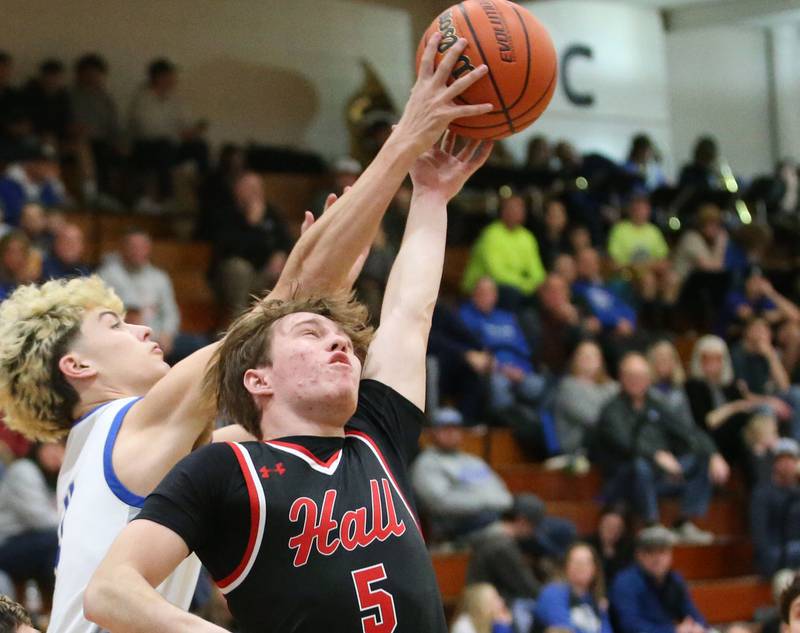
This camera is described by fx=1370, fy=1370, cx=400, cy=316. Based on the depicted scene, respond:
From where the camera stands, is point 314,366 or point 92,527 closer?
point 314,366

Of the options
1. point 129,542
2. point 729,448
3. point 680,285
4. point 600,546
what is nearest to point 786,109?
point 680,285

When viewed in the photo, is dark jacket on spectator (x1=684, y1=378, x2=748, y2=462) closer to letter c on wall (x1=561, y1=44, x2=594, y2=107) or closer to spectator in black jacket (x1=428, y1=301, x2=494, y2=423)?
spectator in black jacket (x1=428, y1=301, x2=494, y2=423)

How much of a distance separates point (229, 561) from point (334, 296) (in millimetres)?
689

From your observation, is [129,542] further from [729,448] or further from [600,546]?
[729,448]

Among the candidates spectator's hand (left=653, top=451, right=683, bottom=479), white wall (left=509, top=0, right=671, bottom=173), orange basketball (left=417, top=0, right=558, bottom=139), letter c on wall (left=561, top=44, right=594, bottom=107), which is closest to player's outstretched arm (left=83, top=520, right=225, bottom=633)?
orange basketball (left=417, top=0, right=558, bottom=139)

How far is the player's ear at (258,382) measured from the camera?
9.09 ft

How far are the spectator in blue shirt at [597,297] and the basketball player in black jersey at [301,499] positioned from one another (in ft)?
30.6

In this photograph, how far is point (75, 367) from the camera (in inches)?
132

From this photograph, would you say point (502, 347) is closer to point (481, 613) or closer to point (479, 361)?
point (479, 361)

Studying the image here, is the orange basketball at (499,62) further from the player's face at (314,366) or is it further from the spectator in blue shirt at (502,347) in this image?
the spectator in blue shirt at (502,347)

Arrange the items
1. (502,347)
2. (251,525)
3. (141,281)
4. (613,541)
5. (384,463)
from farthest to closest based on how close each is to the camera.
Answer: (502,347), (141,281), (613,541), (384,463), (251,525)

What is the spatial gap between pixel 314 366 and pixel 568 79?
1388 cm

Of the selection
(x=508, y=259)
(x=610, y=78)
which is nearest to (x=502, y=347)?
(x=508, y=259)

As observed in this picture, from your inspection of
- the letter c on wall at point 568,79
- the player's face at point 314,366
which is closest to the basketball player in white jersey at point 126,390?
the player's face at point 314,366
